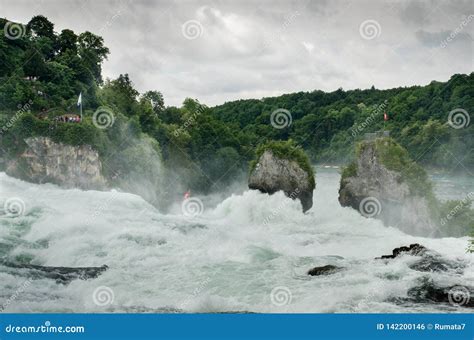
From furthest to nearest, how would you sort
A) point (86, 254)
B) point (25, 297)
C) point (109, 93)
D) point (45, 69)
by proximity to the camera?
point (109, 93), point (45, 69), point (86, 254), point (25, 297)

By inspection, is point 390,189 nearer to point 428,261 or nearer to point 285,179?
point 285,179

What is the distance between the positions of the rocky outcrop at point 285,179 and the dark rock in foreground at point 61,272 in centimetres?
1474

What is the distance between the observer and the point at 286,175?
2986cm

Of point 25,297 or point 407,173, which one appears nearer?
point 25,297

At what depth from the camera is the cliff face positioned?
3027 cm

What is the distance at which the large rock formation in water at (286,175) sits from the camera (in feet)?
97.3

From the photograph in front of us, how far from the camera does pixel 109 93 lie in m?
45.7

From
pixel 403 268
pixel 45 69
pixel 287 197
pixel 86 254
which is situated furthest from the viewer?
pixel 45 69

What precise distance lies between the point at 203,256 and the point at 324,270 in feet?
13.8

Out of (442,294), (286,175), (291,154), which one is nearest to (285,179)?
(286,175)

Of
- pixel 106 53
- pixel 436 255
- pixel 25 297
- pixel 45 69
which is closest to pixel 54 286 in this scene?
pixel 25 297

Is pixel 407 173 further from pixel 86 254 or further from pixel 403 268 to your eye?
pixel 86 254

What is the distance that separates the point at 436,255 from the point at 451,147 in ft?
146

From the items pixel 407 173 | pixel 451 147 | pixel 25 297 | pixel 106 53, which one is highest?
pixel 106 53
